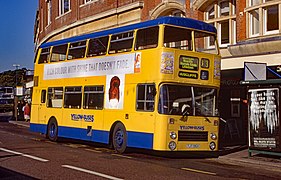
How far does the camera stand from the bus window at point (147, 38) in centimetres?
1567

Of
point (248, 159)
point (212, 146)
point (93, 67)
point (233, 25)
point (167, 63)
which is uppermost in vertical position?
point (233, 25)

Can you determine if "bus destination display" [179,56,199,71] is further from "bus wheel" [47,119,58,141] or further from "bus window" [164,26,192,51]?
"bus wheel" [47,119,58,141]

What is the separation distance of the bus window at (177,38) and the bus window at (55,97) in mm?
6568

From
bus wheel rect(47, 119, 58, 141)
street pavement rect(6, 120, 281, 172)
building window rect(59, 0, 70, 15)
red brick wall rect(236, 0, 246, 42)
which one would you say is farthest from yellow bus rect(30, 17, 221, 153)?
building window rect(59, 0, 70, 15)

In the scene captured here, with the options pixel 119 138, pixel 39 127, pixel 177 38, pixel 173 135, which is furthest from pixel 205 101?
pixel 39 127

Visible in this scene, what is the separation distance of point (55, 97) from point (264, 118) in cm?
931

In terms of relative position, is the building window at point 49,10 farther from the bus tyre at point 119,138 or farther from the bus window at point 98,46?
the bus tyre at point 119,138

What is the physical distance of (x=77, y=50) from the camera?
19.9m

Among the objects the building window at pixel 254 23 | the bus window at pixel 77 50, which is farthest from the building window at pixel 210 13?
the bus window at pixel 77 50

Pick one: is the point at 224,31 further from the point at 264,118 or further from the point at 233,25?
the point at 264,118

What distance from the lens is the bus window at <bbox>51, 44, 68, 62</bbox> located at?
2084 centimetres

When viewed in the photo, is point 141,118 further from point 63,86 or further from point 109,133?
point 63,86

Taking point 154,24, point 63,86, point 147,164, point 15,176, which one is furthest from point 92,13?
point 15,176

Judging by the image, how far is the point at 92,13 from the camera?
3500 cm
